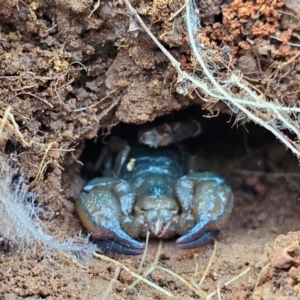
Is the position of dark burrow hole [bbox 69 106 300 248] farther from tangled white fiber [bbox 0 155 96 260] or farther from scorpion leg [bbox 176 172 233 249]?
tangled white fiber [bbox 0 155 96 260]

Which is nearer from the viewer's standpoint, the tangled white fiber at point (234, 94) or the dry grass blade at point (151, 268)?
the dry grass blade at point (151, 268)

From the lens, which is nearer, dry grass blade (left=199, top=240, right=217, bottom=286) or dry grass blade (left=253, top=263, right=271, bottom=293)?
dry grass blade (left=253, top=263, right=271, bottom=293)

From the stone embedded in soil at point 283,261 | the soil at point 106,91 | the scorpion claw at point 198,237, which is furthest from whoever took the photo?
the scorpion claw at point 198,237


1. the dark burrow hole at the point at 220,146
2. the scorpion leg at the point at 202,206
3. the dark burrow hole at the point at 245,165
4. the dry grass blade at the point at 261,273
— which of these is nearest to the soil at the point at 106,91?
the dry grass blade at the point at 261,273

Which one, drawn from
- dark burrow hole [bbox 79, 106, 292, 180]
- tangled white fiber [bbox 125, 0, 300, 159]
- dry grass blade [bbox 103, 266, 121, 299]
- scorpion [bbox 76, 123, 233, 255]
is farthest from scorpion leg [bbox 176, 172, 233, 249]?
dark burrow hole [bbox 79, 106, 292, 180]

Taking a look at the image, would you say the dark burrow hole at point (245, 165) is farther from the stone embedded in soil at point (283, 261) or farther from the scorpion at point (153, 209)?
the stone embedded in soil at point (283, 261)

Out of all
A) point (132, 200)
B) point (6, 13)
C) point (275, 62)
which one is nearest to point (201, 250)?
point (132, 200)
